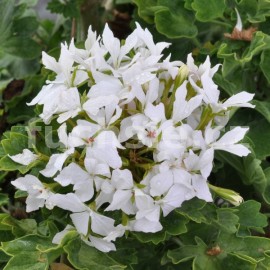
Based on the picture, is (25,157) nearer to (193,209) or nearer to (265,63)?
(193,209)

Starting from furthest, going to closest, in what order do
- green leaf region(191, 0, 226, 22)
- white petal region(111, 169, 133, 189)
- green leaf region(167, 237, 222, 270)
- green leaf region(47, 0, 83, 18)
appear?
1. green leaf region(47, 0, 83, 18)
2. green leaf region(191, 0, 226, 22)
3. green leaf region(167, 237, 222, 270)
4. white petal region(111, 169, 133, 189)

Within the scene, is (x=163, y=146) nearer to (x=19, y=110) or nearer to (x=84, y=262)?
(x=84, y=262)

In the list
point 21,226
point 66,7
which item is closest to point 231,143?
point 21,226

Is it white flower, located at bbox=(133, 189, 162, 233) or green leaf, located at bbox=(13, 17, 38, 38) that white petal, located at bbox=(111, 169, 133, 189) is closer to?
white flower, located at bbox=(133, 189, 162, 233)

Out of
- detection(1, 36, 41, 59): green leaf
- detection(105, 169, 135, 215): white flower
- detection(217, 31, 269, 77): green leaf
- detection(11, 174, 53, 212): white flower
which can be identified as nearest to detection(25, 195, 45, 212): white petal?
detection(11, 174, 53, 212): white flower

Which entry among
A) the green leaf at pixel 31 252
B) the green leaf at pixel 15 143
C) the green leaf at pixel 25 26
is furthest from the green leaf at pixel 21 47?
the green leaf at pixel 31 252
